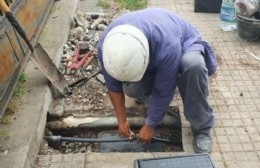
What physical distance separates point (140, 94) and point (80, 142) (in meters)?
0.91

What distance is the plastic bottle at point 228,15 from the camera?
562 centimetres

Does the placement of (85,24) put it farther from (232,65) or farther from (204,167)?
(204,167)

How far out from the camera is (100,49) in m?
2.90

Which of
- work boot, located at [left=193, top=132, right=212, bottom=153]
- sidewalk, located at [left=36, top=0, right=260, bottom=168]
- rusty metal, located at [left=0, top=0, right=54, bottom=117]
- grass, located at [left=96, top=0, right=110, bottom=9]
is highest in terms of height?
rusty metal, located at [left=0, top=0, right=54, bottom=117]

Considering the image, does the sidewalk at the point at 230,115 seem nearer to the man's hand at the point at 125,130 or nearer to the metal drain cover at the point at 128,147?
the man's hand at the point at 125,130

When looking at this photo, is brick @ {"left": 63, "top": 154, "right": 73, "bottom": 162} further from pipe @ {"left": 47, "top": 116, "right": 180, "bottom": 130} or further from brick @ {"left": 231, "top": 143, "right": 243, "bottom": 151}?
brick @ {"left": 231, "top": 143, "right": 243, "bottom": 151}

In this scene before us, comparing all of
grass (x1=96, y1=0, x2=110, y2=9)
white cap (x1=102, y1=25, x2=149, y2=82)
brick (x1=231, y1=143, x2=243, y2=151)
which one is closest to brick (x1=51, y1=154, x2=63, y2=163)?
white cap (x1=102, y1=25, x2=149, y2=82)

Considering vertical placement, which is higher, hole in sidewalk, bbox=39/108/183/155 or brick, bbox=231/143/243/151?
brick, bbox=231/143/243/151

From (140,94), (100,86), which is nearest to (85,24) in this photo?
(100,86)

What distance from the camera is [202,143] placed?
344cm

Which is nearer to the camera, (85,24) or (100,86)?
(100,86)

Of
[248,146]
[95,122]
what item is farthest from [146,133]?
[248,146]

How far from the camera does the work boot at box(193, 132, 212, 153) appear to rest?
3.41 meters

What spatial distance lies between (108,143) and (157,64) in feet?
4.62
